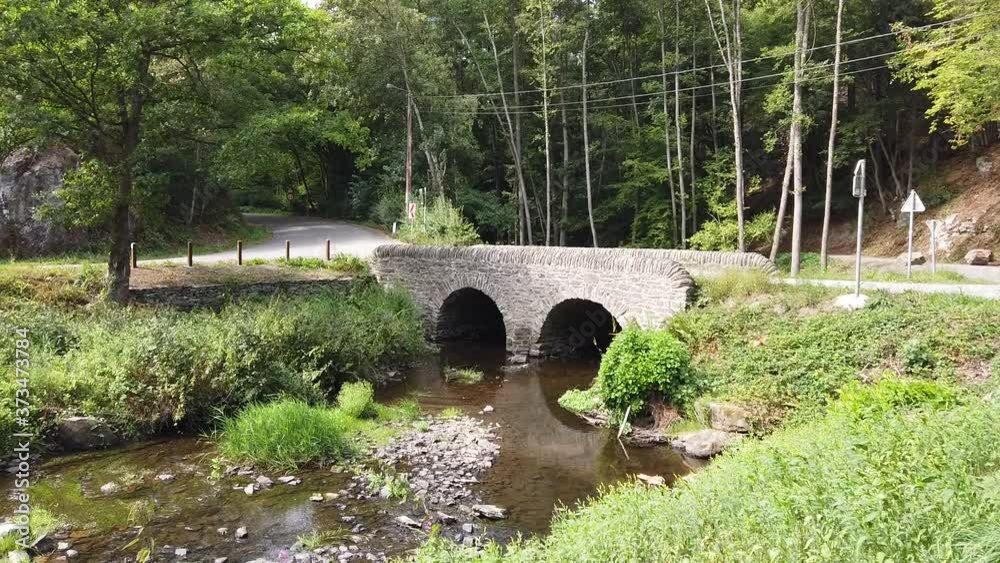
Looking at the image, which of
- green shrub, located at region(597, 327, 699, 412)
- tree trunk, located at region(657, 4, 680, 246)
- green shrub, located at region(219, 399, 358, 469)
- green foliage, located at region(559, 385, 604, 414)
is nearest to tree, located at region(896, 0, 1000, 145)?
tree trunk, located at region(657, 4, 680, 246)

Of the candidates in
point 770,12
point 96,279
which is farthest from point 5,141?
point 770,12

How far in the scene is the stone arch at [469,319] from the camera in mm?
17266

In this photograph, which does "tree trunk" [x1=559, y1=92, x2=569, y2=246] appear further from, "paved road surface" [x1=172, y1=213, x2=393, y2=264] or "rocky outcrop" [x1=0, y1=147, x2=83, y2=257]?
"rocky outcrop" [x1=0, y1=147, x2=83, y2=257]

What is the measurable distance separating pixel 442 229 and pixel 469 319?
2605 millimetres

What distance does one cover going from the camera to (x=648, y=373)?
980 centimetres

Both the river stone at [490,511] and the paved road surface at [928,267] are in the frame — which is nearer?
the river stone at [490,511]

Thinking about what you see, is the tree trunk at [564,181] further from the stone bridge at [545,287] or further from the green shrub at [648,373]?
the green shrub at [648,373]

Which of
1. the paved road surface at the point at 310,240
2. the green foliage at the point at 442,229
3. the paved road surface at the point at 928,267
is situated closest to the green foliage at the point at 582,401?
the green foliage at the point at 442,229

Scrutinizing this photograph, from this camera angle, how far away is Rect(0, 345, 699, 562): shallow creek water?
20.5 feet

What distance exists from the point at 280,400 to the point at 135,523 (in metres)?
3.43

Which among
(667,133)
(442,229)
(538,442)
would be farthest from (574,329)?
(667,133)

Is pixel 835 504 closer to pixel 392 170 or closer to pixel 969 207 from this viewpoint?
pixel 969 207

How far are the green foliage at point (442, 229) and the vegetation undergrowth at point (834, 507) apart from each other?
502 inches

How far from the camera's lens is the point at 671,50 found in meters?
24.5
